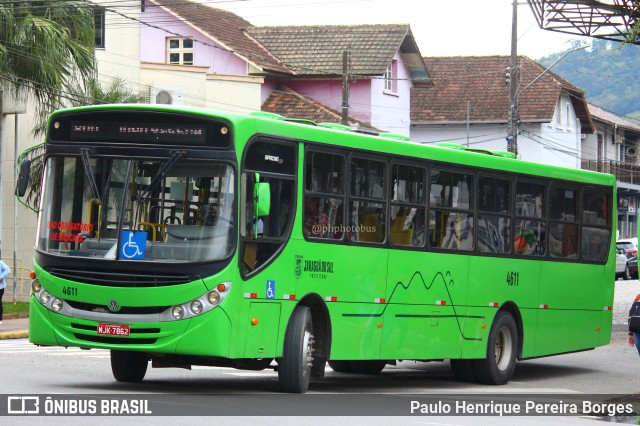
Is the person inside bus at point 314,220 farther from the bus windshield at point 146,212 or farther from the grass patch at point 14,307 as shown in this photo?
the grass patch at point 14,307

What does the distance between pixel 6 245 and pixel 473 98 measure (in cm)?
3378

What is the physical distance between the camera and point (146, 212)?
1376cm

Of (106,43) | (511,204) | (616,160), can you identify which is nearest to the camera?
(511,204)

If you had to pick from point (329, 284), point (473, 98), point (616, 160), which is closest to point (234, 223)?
point (329, 284)

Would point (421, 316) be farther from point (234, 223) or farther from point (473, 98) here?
point (473, 98)

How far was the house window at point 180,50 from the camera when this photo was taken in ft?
167

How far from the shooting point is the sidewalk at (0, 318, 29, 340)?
26109 millimetres

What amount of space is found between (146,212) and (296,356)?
94.2 inches

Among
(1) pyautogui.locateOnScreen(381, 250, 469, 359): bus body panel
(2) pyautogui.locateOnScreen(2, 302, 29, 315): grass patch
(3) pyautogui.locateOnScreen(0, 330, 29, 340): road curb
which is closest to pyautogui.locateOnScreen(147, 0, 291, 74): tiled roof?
(2) pyautogui.locateOnScreen(2, 302, 29, 315): grass patch

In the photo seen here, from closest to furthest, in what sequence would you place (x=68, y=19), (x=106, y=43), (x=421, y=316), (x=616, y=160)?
(x=421, y=316), (x=68, y=19), (x=106, y=43), (x=616, y=160)

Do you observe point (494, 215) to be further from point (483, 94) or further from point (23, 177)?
point (483, 94)

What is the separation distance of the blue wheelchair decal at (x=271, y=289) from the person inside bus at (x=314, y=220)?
2.80ft

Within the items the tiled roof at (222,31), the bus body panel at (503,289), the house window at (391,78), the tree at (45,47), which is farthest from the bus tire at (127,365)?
the house window at (391,78)

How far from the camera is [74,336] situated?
14.0 m
